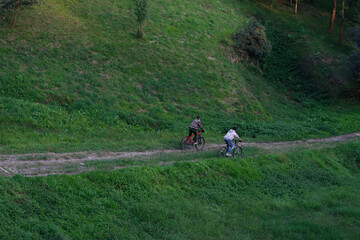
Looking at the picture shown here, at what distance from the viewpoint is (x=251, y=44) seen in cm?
4212

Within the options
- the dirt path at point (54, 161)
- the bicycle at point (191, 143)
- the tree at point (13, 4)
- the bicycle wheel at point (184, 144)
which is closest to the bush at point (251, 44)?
the bicycle at point (191, 143)

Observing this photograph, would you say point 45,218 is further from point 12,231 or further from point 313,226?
point 313,226

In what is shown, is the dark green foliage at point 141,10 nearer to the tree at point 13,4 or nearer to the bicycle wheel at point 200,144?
the tree at point 13,4

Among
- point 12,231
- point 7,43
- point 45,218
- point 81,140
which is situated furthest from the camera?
point 7,43

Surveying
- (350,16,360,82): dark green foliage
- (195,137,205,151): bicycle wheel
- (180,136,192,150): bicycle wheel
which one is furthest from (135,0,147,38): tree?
(350,16,360,82): dark green foliage

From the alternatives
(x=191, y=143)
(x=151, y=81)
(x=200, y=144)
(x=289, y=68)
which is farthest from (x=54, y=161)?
(x=289, y=68)

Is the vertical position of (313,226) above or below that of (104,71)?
below

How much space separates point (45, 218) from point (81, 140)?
1007 cm

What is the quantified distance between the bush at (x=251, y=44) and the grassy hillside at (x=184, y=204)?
25.2 meters

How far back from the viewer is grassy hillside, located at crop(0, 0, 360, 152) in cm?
2130

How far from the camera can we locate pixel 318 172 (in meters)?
19.8

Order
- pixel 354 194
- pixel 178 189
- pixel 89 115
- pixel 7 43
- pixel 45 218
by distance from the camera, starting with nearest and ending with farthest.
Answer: pixel 45 218 → pixel 178 189 → pixel 354 194 → pixel 89 115 → pixel 7 43

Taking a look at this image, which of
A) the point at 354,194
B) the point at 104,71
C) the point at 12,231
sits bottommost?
the point at 354,194

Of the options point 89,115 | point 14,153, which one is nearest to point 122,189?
point 14,153
